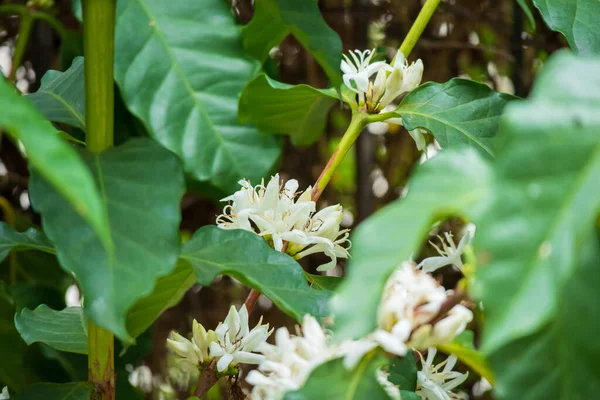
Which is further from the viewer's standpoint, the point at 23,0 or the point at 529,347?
the point at 23,0

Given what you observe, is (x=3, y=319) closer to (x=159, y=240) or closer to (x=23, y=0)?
(x=159, y=240)

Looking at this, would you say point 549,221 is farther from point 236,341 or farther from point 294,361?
point 236,341

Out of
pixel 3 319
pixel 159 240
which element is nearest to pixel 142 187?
pixel 159 240

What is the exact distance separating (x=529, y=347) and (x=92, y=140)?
265 mm

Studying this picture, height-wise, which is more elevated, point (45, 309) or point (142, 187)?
point (142, 187)

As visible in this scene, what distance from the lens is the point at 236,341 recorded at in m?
0.51

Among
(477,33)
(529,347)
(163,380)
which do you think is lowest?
(163,380)

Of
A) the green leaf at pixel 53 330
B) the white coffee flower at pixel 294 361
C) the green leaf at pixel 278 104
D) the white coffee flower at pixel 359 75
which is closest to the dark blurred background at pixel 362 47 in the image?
the green leaf at pixel 278 104

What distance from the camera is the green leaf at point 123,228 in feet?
1.12

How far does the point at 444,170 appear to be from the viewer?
294 mm

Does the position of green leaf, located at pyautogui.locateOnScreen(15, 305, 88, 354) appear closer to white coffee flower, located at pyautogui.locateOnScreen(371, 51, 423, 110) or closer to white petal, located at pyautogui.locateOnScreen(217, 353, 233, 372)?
white petal, located at pyautogui.locateOnScreen(217, 353, 233, 372)

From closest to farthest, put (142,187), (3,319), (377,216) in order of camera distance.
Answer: (377,216) → (142,187) → (3,319)

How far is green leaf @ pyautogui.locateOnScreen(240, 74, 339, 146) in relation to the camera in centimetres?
58

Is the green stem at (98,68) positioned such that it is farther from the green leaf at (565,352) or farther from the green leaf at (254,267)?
the green leaf at (565,352)
